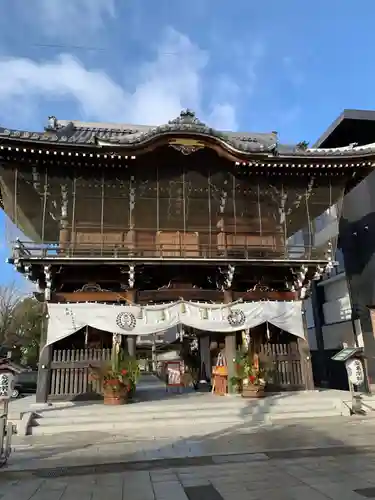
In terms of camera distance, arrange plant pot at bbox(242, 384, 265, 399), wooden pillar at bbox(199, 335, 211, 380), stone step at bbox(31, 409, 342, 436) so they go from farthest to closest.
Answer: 1. wooden pillar at bbox(199, 335, 211, 380)
2. plant pot at bbox(242, 384, 265, 399)
3. stone step at bbox(31, 409, 342, 436)

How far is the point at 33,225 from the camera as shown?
55.8 ft

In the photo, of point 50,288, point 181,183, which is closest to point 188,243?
point 181,183

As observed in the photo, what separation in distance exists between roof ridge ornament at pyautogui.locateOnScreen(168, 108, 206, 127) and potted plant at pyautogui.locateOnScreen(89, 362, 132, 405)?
30.5 feet

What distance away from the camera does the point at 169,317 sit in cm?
1442

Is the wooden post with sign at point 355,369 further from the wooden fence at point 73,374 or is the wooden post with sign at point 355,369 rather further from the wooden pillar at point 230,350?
the wooden fence at point 73,374

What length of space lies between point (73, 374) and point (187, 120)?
1057 cm

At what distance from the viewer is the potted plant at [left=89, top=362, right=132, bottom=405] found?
12.7 metres

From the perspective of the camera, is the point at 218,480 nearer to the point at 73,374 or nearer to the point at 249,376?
the point at 249,376

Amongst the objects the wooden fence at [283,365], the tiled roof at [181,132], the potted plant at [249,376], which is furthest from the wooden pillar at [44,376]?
the wooden fence at [283,365]

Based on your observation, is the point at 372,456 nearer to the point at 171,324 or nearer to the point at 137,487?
the point at 137,487

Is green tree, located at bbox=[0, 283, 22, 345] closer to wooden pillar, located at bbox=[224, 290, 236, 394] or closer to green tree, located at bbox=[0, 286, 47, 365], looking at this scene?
green tree, located at bbox=[0, 286, 47, 365]

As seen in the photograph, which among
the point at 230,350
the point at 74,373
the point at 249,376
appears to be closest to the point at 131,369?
the point at 74,373

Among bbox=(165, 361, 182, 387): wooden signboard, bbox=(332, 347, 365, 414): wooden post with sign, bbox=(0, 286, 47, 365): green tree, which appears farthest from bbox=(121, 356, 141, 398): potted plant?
bbox=(0, 286, 47, 365): green tree

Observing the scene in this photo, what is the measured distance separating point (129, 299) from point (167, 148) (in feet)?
19.8
